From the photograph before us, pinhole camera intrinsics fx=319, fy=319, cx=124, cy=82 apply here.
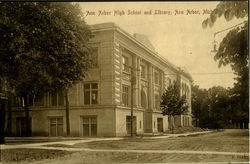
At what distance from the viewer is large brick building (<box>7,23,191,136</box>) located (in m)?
25.3

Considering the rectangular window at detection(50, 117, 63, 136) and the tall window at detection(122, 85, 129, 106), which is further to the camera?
the tall window at detection(122, 85, 129, 106)

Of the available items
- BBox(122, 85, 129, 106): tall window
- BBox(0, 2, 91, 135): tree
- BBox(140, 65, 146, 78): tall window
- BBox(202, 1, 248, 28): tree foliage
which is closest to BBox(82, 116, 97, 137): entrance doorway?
BBox(122, 85, 129, 106): tall window

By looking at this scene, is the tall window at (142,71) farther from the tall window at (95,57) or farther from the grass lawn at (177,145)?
the grass lawn at (177,145)

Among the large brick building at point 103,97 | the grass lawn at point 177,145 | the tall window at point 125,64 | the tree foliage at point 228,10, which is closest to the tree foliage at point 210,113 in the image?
the large brick building at point 103,97

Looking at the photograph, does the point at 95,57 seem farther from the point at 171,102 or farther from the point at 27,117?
the point at 171,102

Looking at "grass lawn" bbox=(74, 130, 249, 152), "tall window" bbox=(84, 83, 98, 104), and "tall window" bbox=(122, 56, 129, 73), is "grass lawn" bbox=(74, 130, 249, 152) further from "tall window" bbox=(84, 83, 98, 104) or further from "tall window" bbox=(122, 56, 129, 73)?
"tall window" bbox=(122, 56, 129, 73)

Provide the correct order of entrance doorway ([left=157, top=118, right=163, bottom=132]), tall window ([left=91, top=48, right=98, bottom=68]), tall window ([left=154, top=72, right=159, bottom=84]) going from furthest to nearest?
entrance doorway ([left=157, top=118, right=163, bottom=132]) < tall window ([left=154, top=72, right=159, bottom=84]) < tall window ([left=91, top=48, right=98, bottom=68])

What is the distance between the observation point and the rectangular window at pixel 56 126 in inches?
1094

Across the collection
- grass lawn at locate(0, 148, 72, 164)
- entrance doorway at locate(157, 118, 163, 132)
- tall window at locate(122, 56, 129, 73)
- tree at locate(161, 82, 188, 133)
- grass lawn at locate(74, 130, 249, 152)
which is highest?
tall window at locate(122, 56, 129, 73)

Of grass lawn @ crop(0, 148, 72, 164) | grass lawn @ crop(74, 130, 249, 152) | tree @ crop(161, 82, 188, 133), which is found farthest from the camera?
tree @ crop(161, 82, 188, 133)

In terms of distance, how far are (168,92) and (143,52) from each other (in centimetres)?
614

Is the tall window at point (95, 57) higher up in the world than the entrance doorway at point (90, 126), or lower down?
higher up

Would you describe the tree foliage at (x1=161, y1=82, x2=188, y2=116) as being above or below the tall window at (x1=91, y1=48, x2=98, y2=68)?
below

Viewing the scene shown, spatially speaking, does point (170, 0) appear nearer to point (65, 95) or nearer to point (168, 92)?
point (65, 95)
